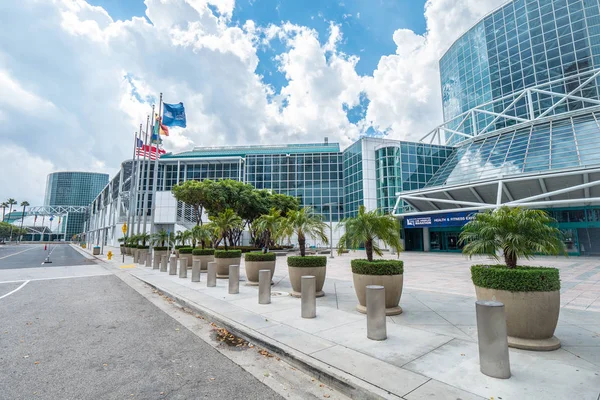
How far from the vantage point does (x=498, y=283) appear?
17.2 ft

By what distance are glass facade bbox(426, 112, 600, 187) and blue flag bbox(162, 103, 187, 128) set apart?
94.3 ft

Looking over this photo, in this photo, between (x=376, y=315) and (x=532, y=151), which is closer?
(x=376, y=315)

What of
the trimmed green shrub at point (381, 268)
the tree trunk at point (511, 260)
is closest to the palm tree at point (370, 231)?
the trimmed green shrub at point (381, 268)

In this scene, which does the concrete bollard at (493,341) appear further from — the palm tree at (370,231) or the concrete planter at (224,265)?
the concrete planter at (224,265)

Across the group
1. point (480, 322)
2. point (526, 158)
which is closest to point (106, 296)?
point (480, 322)

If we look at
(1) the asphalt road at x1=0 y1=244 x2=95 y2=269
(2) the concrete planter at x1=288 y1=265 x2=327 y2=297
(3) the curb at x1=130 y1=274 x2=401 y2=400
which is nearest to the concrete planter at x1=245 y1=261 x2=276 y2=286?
(2) the concrete planter at x1=288 y1=265 x2=327 y2=297

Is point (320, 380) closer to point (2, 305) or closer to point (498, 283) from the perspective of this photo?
point (498, 283)

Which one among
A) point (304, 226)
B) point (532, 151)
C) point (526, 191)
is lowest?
point (304, 226)

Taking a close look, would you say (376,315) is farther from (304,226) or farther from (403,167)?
(403,167)

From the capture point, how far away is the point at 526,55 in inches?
1960

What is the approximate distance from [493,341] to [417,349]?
1353 mm

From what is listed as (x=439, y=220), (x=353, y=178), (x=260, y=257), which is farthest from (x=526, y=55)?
(x=260, y=257)

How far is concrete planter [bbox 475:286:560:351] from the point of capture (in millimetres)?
4938

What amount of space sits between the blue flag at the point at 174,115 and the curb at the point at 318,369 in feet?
73.9
